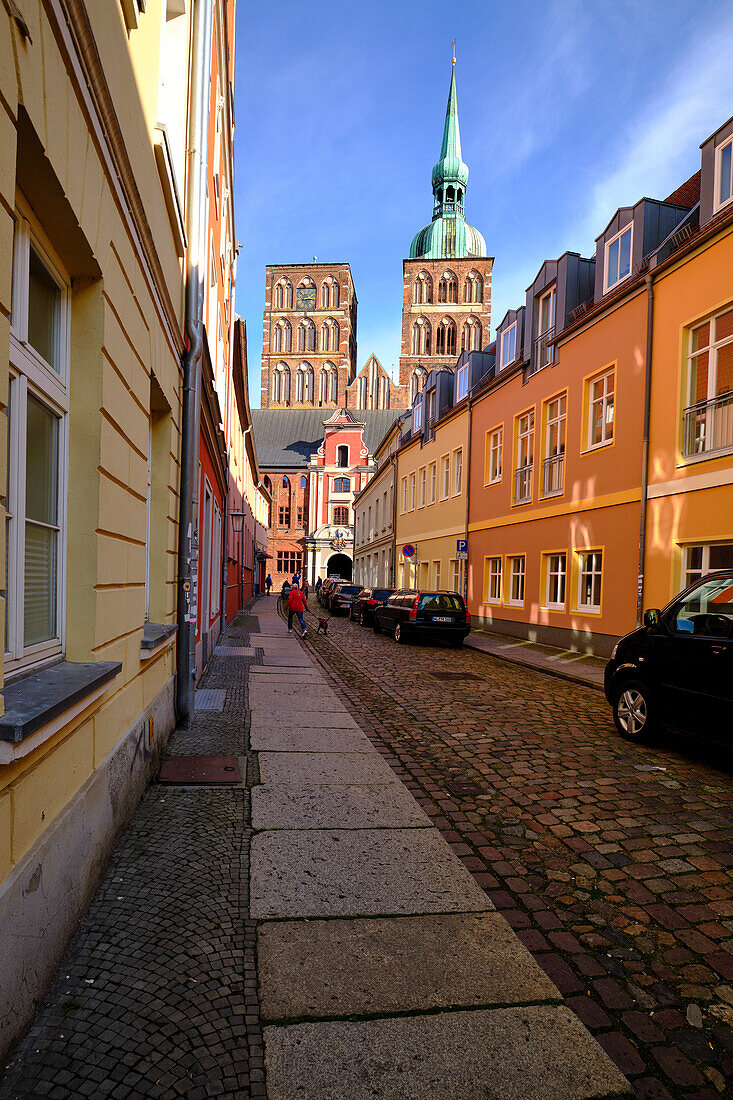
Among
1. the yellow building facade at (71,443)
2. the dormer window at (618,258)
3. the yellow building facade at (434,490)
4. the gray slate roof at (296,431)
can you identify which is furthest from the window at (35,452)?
the gray slate roof at (296,431)

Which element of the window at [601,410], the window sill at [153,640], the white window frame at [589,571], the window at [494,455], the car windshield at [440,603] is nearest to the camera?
the window sill at [153,640]

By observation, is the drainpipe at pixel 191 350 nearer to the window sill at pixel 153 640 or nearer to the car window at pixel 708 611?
the window sill at pixel 153 640

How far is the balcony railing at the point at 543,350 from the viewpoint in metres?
16.3

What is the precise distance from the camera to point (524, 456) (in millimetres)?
18312

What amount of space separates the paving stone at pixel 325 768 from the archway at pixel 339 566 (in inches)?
1953

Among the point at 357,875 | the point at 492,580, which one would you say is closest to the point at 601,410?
the point at 492,580

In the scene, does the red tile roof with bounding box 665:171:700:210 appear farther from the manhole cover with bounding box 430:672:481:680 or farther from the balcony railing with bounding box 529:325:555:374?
the manhole cover with bounding box 430:672:481:680

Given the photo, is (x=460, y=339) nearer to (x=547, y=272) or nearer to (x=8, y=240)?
(x=547, y=272)

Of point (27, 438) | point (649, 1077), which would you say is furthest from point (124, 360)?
point (649, 1077)

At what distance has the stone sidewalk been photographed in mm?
2229

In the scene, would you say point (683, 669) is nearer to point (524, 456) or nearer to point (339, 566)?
point (524, 456)

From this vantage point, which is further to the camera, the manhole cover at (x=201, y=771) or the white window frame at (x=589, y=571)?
the white window frame at (x=589, y=571)

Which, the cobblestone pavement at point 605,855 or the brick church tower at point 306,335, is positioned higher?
the brick church tower at point 306,335

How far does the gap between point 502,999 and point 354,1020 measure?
0.61 m
